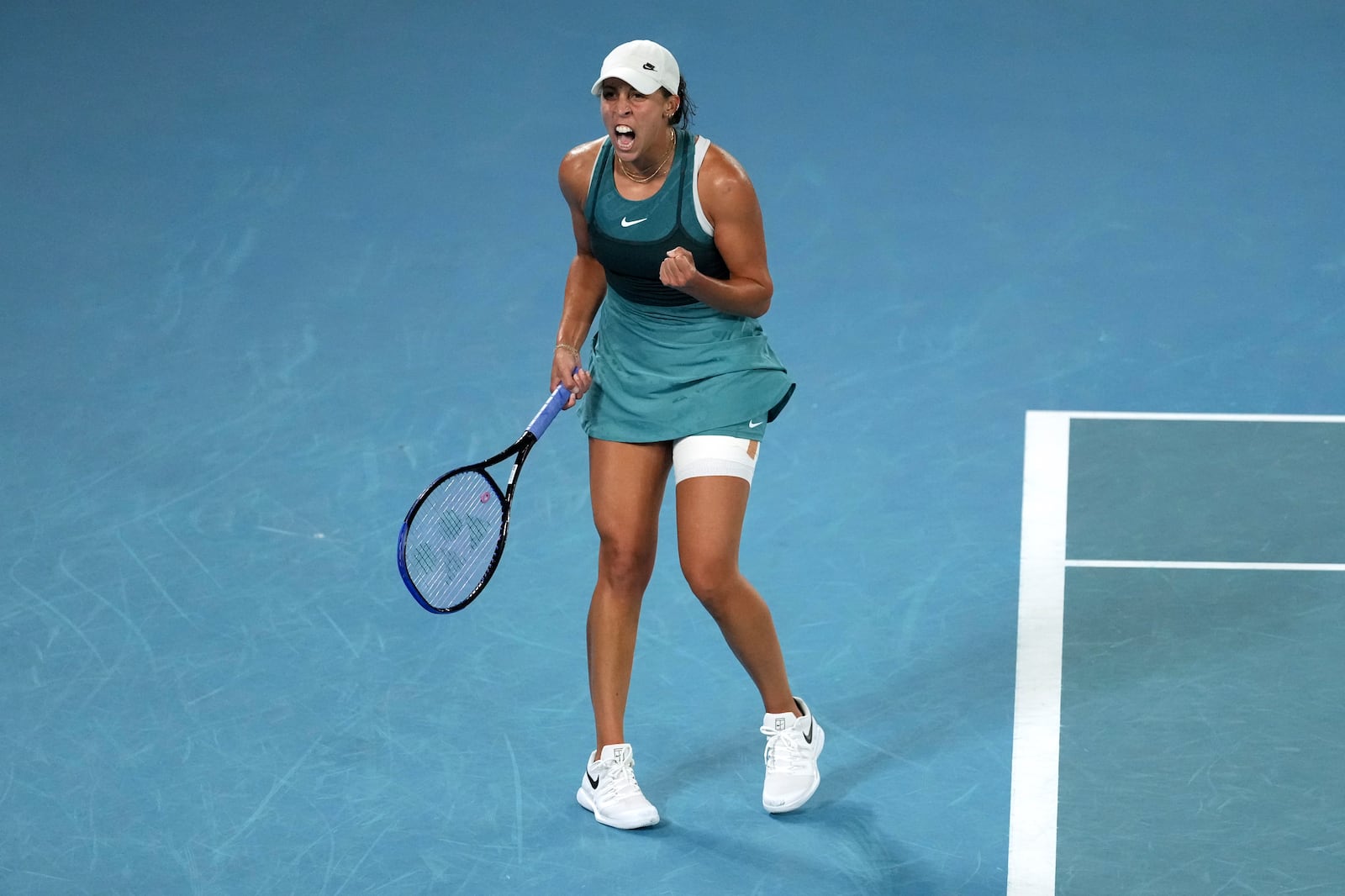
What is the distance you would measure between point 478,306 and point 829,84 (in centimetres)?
261

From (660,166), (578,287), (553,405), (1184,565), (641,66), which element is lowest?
(1184,565)

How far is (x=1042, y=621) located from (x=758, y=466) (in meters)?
1.31

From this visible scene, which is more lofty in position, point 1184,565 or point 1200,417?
point 1200,417

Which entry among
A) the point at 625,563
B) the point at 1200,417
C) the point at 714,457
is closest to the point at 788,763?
the point at 625,563

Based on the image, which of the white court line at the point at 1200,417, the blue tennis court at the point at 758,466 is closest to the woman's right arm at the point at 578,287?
the blue tennis court at the point at 758,466

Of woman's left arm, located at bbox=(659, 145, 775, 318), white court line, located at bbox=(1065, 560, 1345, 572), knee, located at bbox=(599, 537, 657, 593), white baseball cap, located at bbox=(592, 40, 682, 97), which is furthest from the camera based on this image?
white court line, located at bbox=(1065, 560, 1345, 572)

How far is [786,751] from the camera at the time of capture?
4.88m

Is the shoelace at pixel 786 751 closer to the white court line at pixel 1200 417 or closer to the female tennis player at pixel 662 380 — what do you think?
A: the female tennis player at pixel 662 380

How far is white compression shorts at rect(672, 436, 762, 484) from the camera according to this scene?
4.62 metres

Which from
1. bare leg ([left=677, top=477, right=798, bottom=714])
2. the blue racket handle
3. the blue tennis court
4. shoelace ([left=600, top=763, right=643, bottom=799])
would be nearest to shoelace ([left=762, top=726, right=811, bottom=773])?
the blue tennis court

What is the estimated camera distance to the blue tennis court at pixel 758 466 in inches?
190

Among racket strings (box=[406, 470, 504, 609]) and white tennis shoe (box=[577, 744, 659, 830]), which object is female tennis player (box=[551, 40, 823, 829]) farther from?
racket strings (box=[406, 470, 504, 609])

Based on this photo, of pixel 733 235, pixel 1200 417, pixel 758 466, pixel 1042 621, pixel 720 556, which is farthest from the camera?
pixel 1200 417

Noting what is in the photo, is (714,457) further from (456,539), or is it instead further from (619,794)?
(619,794)
